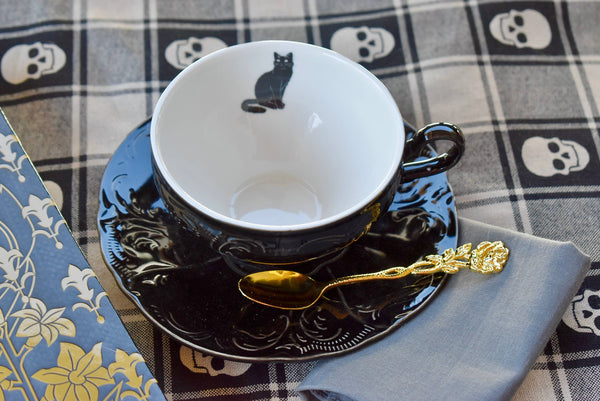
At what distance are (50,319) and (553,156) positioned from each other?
0.47 meters

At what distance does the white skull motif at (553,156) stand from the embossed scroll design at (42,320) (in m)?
0.42

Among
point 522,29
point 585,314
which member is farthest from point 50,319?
point 522,29

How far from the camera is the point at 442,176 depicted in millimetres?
534

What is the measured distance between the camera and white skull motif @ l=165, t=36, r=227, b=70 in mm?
658

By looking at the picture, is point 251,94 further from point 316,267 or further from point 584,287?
point 584,287

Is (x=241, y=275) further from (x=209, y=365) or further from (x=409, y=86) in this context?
(x=409, y=86)

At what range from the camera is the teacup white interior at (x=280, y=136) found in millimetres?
501

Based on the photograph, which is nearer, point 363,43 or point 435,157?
point 435,157

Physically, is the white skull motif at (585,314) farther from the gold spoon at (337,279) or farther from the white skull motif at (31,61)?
the white skull motif at (31,61)

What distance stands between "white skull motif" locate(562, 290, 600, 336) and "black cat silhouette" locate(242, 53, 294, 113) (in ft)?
1.00

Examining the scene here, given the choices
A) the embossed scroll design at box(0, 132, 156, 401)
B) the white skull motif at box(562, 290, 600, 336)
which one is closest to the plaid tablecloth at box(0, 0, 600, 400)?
the white skull motif at box(562, 290, 600, 336)

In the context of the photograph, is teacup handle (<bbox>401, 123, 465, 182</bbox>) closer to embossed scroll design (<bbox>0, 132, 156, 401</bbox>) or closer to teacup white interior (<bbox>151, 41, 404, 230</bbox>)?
teacup white interior (<bbox>151, 41, 404, 230</bbox>)

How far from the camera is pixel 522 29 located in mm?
693

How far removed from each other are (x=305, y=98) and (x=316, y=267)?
159 millimetres
